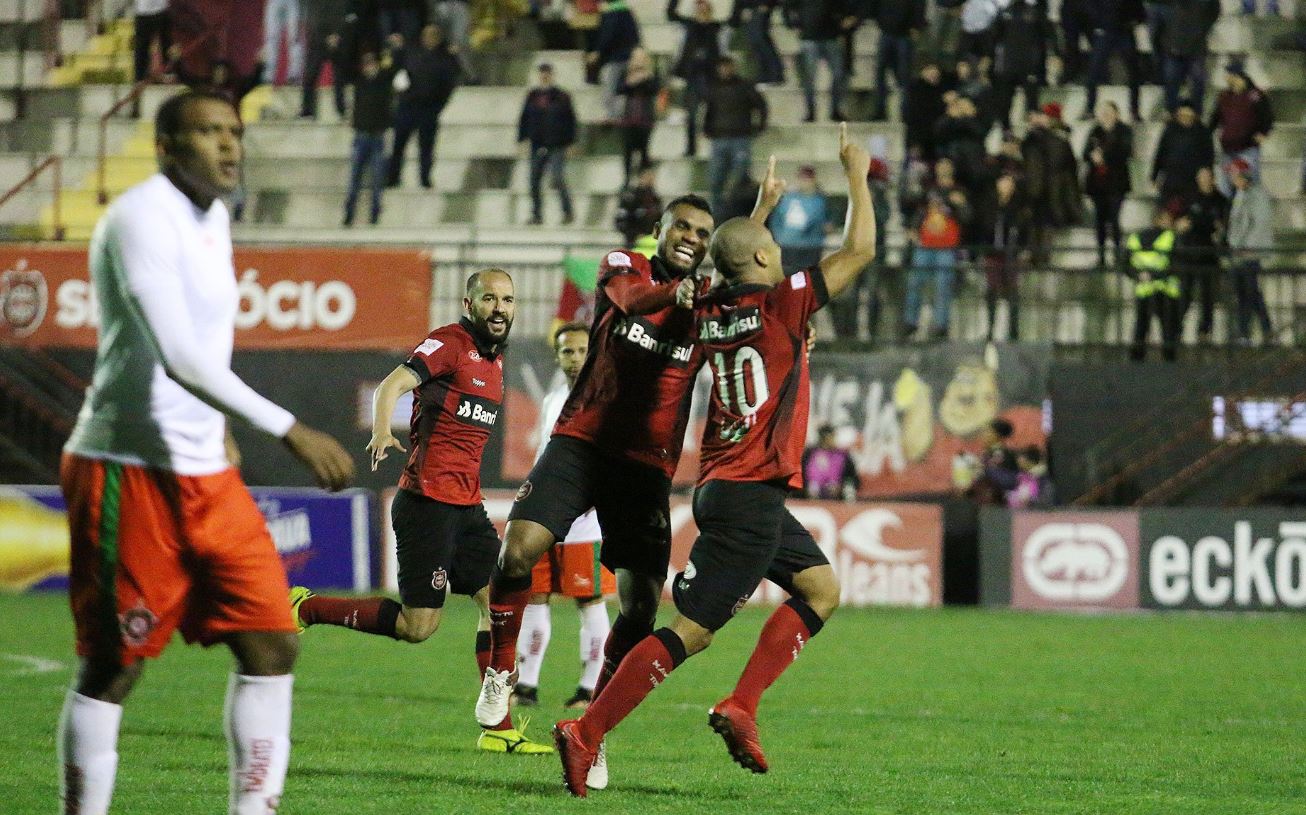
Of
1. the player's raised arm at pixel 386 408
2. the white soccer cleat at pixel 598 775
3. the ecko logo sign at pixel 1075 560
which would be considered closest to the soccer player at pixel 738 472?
the white soccer cleat at pixel 598 775

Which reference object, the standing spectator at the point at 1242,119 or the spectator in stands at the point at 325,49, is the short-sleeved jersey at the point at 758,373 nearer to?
the standing spectator at the point at 1242,119

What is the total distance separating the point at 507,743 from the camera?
29.0 ft

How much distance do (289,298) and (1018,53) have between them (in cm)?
954

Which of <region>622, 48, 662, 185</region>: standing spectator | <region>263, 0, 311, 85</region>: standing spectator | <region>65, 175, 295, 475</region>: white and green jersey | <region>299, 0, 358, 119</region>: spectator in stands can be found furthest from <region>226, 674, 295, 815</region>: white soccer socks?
<region>263, 0, 311, 85</region>: standing spectator

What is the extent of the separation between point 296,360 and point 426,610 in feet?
43.5

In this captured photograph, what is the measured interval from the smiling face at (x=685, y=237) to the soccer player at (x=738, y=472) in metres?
0.38

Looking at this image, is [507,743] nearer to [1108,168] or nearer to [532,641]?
[532,641]


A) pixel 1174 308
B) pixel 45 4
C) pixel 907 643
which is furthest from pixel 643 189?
pixel 45 4

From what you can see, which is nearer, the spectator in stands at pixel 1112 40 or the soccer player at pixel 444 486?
the soccer player at pixel 444 486

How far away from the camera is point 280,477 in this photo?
22531 millimetres

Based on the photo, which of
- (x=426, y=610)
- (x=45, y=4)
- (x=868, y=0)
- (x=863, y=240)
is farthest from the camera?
(x=45, y=4)

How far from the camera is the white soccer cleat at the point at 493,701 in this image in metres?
8.86

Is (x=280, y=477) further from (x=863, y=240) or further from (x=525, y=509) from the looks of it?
(x=863, y=240)

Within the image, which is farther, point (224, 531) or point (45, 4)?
point (45, 4)
